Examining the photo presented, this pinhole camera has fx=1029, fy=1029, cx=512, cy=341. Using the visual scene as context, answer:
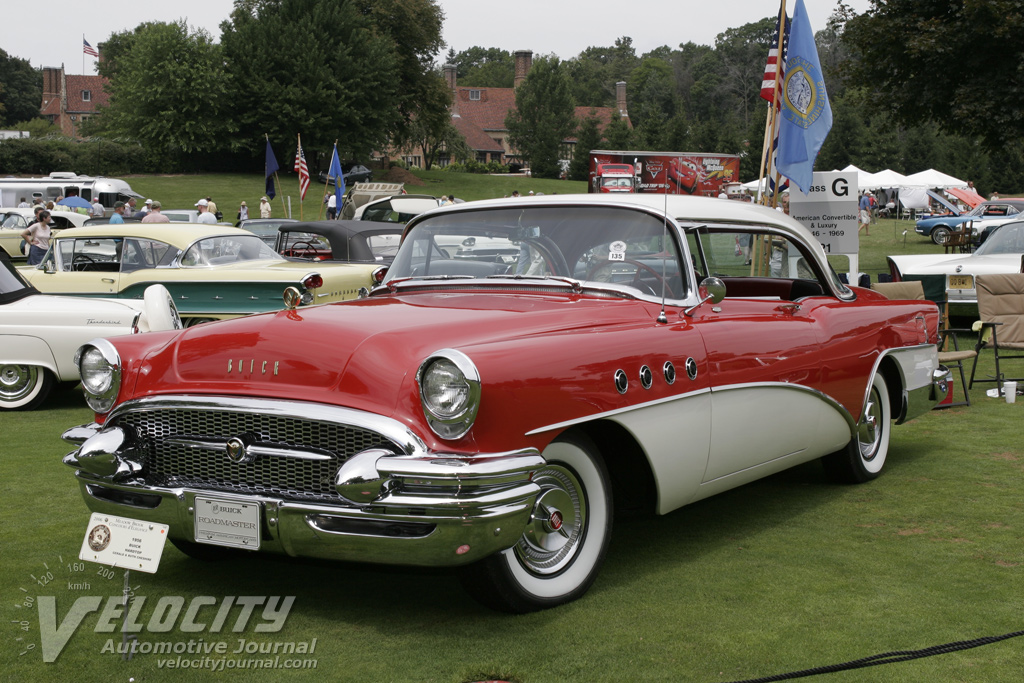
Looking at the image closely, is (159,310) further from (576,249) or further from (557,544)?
(557,544)

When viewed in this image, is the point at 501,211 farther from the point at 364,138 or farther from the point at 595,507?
the point at 364,138

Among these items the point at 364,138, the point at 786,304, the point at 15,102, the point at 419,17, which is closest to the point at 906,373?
the point at 786,304

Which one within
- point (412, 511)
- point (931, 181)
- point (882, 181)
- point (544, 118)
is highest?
point (544, 118)

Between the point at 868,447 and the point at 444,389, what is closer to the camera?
the point at 444,389

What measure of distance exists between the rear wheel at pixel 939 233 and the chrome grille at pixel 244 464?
3414 cm

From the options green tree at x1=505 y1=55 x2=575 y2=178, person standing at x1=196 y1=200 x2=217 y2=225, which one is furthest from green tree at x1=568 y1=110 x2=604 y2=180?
person standing at x1=196 y1=200 x2=217 y2=225

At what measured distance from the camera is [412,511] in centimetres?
342

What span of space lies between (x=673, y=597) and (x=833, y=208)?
896 centimetres

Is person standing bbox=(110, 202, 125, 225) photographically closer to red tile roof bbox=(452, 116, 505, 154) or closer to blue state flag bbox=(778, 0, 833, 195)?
blue state flag bbox=(778, 0, 833, 195)

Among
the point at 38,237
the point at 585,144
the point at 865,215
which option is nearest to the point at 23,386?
the point at 38,237

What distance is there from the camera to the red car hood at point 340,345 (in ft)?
11.9

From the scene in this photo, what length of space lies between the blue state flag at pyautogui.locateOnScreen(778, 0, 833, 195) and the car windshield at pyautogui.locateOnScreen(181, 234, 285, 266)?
5838 millimetres

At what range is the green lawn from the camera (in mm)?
3488

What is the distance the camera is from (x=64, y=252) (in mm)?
11414
